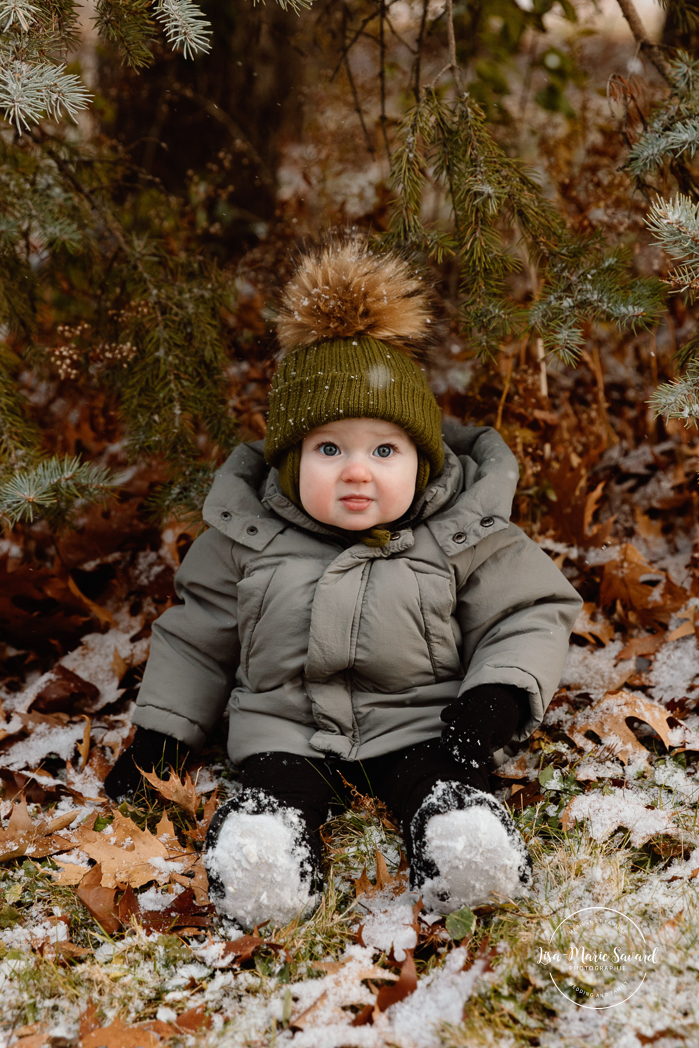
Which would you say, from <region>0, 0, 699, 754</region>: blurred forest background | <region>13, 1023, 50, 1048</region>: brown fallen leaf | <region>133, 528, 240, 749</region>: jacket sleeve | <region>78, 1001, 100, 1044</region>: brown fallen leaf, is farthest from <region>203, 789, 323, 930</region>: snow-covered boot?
<region>0, 0, 699, 754</region>: blurred forest background

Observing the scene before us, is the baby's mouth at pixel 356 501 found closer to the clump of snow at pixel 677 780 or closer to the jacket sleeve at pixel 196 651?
the jacket sleeve at pixel 196 651

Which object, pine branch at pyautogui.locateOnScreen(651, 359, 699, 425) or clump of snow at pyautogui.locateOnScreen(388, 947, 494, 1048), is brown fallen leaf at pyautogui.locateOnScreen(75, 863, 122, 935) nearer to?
clump of snow at pyautogui.locateOnScreen(388, 947, 494, 1048)

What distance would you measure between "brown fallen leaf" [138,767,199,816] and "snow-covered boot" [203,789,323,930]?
41 centimetres

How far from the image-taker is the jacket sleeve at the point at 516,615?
2.47 m

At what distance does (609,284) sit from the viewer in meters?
2.68

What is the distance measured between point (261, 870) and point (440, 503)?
1.24 m

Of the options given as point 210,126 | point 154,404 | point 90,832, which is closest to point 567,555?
point 154,404

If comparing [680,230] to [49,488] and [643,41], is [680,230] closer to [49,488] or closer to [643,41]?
[643,41]

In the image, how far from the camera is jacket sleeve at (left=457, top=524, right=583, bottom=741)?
2.47 metres

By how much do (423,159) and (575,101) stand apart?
11.7 ft

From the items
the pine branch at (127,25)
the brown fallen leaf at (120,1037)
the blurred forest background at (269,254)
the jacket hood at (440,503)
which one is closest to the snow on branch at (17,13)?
the blurred forest background at (269,254)

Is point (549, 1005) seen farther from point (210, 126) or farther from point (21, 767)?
point (210, 126)

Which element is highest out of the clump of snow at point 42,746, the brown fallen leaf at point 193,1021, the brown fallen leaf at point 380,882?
the clump of snow at point 42,746

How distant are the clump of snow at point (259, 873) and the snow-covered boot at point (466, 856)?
325mm
